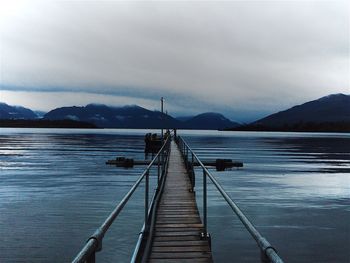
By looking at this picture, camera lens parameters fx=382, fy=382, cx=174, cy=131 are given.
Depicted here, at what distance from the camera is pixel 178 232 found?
8.52 m

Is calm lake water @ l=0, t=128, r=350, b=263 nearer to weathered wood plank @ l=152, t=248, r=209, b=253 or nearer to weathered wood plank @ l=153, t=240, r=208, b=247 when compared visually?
weathered wood plank @ l=153, t=240, r=208, b=247

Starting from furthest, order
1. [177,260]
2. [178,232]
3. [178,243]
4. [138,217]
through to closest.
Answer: [138,217]
[178,232]
[178,243]
[177,260]

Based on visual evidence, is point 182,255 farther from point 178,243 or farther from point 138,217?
point 138,217

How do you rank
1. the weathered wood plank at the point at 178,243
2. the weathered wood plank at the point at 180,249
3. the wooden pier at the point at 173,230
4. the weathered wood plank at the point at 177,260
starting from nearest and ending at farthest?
the wooden pier at the point at 173,230
the weathered wood plank at the point at 177,260
the weathered wood plank at the point at 180,249
the weathered wood plank at the point at 178,243

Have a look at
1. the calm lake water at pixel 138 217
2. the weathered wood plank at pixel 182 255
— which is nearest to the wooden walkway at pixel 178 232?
the weathered wood plank at pixel 182 255

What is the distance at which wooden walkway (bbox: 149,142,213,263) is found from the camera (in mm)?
7109

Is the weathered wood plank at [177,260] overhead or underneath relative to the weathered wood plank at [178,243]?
underneath

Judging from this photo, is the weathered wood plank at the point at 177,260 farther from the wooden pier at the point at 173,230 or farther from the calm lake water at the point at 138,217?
the calm lake water at the point at 138,217

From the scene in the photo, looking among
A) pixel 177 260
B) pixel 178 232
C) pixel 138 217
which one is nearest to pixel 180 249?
pixel 177 260

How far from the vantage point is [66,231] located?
13.8 meters

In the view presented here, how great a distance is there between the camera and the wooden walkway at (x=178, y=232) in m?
7.11

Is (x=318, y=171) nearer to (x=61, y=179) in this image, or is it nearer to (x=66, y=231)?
(x=61, y=179)

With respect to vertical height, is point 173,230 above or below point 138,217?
above

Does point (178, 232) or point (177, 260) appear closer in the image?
point (177, 260)
